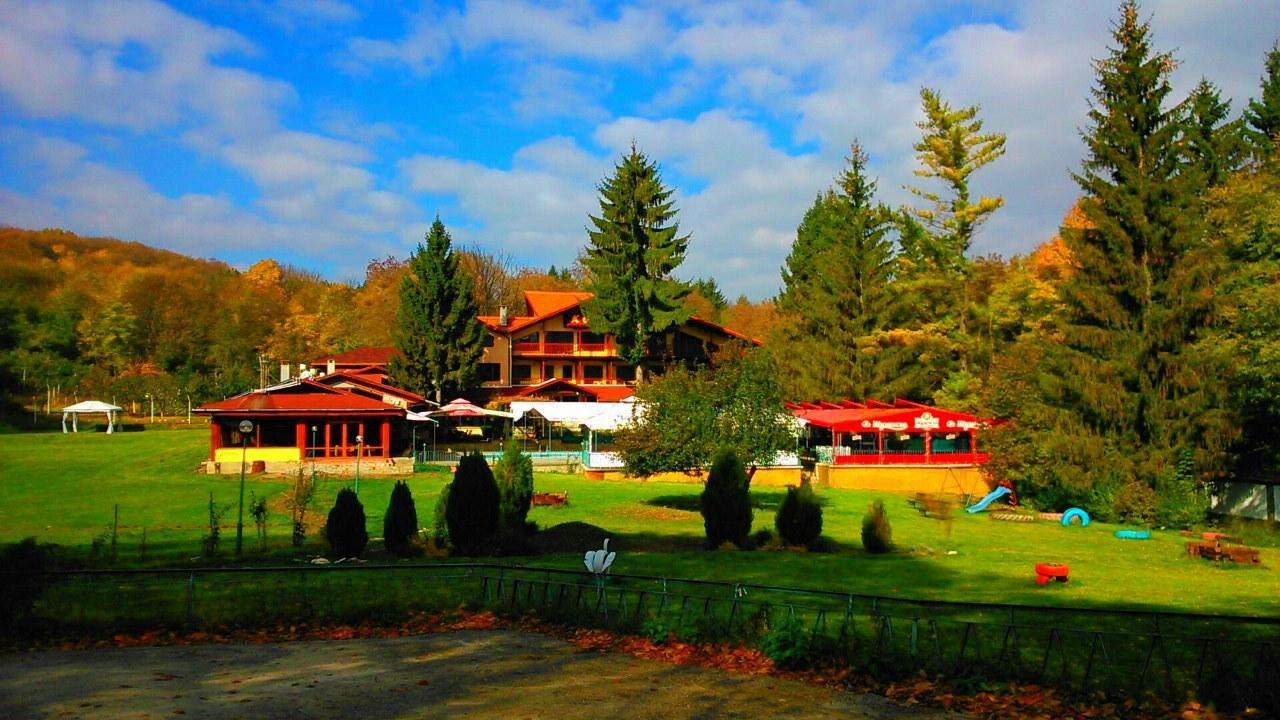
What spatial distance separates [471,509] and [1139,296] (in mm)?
27686

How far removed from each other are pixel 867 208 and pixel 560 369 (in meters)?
23.8

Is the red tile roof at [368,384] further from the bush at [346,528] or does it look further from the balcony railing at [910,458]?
the bush at [346,528]

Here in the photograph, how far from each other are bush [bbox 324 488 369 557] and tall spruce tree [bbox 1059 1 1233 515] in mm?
26943

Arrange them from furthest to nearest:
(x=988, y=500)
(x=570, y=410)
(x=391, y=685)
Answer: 1. (x=570, y=410)
2. (x=988, y=500)
3. (x=391, y=685)

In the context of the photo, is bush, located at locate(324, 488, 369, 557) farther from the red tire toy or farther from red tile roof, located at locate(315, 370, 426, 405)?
red tile roof, located at locate(315, 370, 426, 405)

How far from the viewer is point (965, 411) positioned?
5153 centimetres

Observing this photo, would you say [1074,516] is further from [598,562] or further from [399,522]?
[598,562]

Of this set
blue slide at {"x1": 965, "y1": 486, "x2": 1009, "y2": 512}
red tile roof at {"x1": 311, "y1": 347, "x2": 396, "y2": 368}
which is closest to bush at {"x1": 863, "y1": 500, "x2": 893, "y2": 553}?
blue slide at {"x1": 965, "y1": 486, "x2": 1009, "y2": 512}

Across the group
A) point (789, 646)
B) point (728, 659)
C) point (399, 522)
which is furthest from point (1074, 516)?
point (789, 646)

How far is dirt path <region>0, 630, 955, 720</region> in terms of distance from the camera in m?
Result: 9.19

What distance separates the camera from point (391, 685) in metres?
10.3

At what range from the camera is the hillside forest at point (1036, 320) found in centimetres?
3469

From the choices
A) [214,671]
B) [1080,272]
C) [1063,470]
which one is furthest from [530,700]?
[1080,272]

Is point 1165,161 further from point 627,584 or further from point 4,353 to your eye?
point 4,353
